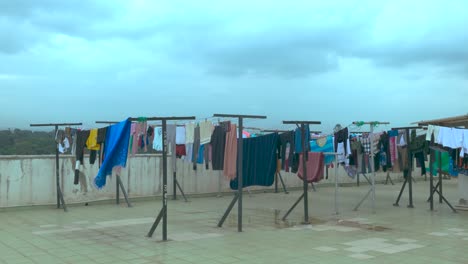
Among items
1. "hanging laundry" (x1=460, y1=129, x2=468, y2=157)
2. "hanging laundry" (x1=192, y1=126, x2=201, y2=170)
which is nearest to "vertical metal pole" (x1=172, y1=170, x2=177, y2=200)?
"hanging laundry" (x1=192, y1=126, x2=201, y2=170)

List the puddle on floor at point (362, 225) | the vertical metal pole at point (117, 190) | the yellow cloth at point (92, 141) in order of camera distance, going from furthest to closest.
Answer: the vertical metal pole at point (117, 190), the yellow cloth at point (92, 141), the puddle on floor at point (362, 225)

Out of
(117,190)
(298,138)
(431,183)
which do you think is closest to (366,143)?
(431,183)

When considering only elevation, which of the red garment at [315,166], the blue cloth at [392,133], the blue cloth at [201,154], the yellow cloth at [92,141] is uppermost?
the blue cloth at [392,133]

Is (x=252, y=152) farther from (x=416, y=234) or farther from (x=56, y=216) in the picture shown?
(x=56, y=216)

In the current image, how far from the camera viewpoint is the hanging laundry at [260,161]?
10469 mm

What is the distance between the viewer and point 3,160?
11.9 m

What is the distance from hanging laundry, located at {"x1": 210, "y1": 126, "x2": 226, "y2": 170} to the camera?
33.4 ft

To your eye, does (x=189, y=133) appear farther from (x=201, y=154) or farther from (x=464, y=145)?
(x=464, y=145)

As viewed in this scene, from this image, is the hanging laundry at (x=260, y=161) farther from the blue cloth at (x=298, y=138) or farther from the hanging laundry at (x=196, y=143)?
the hanging laundry at (x=196, y=143)

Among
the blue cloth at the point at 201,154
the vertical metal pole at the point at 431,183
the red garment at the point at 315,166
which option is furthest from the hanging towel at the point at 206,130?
the vertical metal pole at the point at 431,183

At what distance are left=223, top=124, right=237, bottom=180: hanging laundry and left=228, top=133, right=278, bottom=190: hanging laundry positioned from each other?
64cm

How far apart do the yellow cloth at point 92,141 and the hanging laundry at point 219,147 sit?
2.94m

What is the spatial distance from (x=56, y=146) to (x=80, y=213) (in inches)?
79.4

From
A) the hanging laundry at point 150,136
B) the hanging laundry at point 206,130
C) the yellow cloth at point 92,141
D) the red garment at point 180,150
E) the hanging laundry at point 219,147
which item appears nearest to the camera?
the hanging laundry at point 219,147
